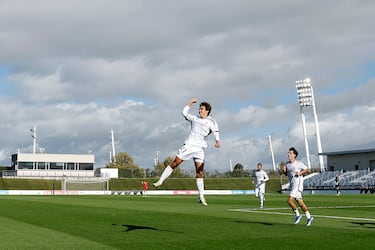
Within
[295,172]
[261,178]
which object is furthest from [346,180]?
[295,172]

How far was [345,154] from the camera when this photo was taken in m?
85.6

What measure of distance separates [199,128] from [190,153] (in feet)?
1.98

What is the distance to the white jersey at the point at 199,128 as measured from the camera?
12.4 metres

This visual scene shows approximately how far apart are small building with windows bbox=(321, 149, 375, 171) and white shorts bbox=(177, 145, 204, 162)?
224 ft

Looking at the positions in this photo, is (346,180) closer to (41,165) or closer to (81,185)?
(81,185)

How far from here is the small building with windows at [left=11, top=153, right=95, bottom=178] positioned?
350 feet

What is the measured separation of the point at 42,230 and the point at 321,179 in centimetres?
6932

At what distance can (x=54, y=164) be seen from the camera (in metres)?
110

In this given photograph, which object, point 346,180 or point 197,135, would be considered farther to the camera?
point 346,180

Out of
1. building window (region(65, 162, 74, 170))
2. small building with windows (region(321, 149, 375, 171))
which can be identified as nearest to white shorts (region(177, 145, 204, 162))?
small building with windows (region(321, 149, 375, 171))

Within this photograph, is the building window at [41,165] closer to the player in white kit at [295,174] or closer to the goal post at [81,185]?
the goal post at [81,185]

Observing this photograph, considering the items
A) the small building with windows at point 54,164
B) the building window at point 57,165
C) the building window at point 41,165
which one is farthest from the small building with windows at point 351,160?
the building window at point 41,165

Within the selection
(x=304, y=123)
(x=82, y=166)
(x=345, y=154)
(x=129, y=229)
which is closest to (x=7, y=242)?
(x=129, y=229)

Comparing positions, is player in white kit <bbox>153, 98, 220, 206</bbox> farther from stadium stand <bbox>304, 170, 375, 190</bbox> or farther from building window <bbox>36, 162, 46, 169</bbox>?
building window <bbox>36, 162, 46, 169</bbox>
